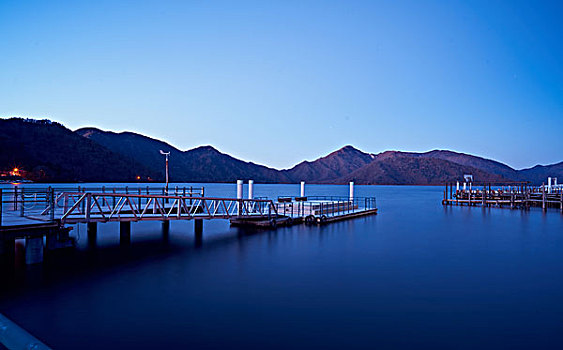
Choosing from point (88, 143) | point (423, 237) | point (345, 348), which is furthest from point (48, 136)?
point (345, 348)

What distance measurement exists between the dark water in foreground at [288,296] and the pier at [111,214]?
1314 mm

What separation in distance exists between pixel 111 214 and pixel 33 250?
393cm

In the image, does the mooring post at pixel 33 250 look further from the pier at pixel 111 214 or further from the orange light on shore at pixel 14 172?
the orange light on shore at pixel 14 172

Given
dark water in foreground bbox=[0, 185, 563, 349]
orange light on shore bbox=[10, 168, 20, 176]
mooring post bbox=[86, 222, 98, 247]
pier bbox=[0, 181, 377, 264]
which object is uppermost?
orange light on shore bbox=[10, 168, 20, 176]

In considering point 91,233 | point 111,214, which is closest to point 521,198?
point 91,233

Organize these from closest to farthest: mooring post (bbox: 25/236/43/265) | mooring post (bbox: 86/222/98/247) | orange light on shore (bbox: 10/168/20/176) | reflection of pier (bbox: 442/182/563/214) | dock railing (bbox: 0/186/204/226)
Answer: mooring post (bbox: 25/236/43/265) → dock railing (bbox: 0/186/204/226) → mooring post (bbox: 86/222/98/247) → reflection of pier (bbox: 442/182/563/214) → orange light on shore (bbox: 10/168/20/176)

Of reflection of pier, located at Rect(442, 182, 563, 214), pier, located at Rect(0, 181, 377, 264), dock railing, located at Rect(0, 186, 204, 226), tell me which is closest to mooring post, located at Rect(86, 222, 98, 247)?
pier, located at Rect(0, 181, 377, 264)

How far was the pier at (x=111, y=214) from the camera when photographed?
580 inches

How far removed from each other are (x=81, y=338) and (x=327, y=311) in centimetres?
632

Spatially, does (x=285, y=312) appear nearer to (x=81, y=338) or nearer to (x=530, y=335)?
(x=81, y=338)

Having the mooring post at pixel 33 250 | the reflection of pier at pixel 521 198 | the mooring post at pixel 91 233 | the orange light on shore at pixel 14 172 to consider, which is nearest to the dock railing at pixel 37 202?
the mooring post at pixel 33 250

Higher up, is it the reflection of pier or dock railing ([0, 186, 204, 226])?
dock railing ([0, 186, 204, 226])

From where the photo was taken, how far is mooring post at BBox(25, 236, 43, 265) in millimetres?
14523

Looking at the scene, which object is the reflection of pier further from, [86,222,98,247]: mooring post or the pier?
[86,222,98,247]: mooring post
